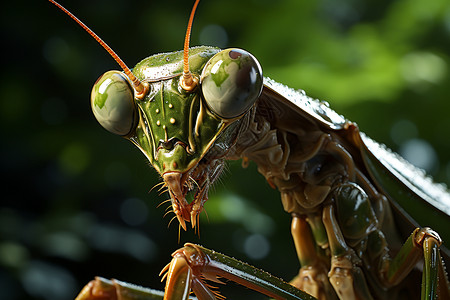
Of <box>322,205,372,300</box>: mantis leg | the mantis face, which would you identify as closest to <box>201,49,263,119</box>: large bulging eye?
the mantis face

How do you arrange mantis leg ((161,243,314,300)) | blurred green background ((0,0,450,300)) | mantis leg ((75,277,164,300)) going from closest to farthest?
mantis leg ((161,243,314,300)), mantis leg ((75,277,164,300)), blurred green background ((0,0,450,300))

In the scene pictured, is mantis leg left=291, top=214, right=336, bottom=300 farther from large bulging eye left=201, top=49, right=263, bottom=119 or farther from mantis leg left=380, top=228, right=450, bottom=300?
large bulging eye left=201, top=49, right=263, bottom=119

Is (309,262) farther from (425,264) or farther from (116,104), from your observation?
(116,104)

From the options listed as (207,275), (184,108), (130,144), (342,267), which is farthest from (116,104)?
(130,144)

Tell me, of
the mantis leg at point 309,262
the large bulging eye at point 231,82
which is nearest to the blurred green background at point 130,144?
the mantis leg at point 309,262

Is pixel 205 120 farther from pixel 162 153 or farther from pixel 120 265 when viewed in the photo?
pixel 120 265

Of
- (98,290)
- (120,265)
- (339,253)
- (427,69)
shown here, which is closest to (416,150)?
(427,69)

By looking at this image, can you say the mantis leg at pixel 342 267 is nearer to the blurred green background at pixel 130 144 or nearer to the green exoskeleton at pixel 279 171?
the green exoskeleton at pixel 279 171
